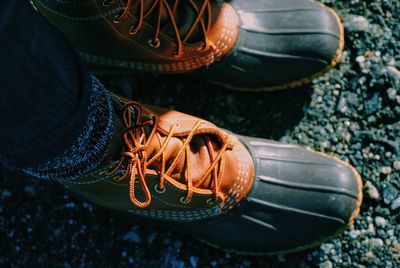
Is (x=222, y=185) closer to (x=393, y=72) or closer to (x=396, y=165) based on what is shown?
(x=396, y=165)

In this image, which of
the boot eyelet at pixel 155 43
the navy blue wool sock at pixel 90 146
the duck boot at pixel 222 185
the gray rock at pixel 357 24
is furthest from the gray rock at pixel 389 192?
the navy blue wool sock at pixel 90 146

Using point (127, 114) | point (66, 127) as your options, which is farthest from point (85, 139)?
point (127, 114)

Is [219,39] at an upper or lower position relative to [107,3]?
lower

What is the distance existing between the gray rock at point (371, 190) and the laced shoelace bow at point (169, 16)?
695mm

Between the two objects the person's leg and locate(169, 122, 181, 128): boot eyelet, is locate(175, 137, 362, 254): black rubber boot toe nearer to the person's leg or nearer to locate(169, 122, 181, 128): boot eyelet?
locate(169, 122, 181, 128): boot eyelet

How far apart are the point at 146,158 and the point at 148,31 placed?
0.42 meters

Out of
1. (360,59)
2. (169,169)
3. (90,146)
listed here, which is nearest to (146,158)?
(169,169)

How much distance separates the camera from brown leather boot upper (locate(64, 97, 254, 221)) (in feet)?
4.08

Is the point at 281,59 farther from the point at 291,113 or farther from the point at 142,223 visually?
the point at 142,223

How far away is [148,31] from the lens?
149 centimetres

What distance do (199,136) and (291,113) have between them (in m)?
0.50

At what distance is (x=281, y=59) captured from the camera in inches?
65.8

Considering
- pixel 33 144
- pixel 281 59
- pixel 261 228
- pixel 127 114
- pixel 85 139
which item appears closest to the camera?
pixel 33 144

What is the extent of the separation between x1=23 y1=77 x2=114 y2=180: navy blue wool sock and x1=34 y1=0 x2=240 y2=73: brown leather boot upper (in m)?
0.32
